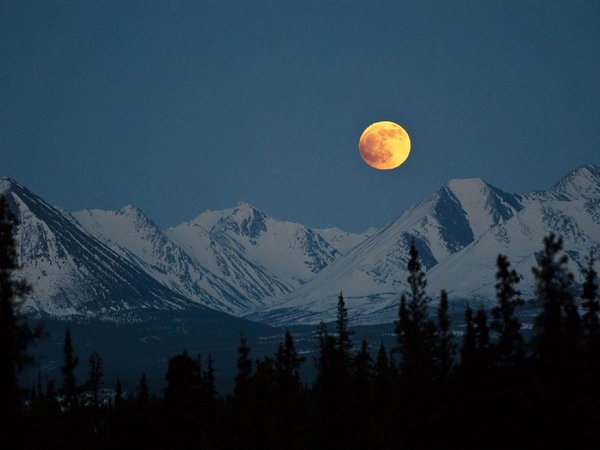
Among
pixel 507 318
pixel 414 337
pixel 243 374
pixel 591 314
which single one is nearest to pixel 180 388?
pixel 243 374

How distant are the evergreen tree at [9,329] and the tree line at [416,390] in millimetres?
44

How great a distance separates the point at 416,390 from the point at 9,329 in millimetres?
29634

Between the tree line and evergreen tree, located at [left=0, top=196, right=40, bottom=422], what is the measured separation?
4 centimetres

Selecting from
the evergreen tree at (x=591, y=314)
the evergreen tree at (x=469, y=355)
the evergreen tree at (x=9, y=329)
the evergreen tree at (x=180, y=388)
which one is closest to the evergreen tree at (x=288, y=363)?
the evergreen tree at (x=180, y=388)

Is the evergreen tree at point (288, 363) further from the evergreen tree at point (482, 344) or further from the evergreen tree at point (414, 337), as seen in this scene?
the evergreen tree at point (414, 337)

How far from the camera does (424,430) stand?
63.0m

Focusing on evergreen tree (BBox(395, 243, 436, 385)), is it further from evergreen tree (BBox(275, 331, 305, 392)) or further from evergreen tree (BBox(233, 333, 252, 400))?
evergreen tree (BBox(233, 333, 252, 400))

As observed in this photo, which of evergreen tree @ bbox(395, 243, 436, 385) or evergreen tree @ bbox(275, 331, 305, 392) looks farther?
evergreen tree @ bbox(275, 331, 305, 392)

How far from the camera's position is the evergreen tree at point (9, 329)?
38812 mm

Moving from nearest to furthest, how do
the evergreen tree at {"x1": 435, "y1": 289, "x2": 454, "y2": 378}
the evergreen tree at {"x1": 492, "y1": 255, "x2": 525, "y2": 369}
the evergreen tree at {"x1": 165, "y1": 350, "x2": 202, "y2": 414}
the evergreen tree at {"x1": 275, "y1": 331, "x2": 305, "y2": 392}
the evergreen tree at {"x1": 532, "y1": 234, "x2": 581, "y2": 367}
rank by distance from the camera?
the evergreen tree at {"x1": 532, "y1": 234, "x2": 581, "y2": 367}
the evergreen tree at {"x1": 492, "y1": 255, "x2": 525, "y2": 369}
the evergreen tree at {"x1": 435, "y1": 289, "x2": 454, "y2": 378}
the evergreen tree at {"x1": 165, "y1": 350, "x2": 202, "y2": 414}
the evergreen tree at {"x1": 275, "y1": 331, "x2": 305, "y2": 392}

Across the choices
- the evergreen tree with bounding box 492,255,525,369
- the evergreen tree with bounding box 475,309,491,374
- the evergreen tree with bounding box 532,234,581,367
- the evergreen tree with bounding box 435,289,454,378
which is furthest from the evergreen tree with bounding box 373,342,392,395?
the evergreen tree with bounding box 532,234,581,367

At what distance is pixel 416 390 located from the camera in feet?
202

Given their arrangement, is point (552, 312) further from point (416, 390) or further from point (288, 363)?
point (288, 363)

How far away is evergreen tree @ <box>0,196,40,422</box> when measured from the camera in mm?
38812
